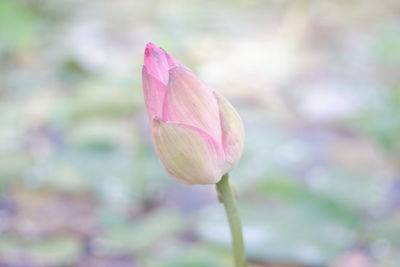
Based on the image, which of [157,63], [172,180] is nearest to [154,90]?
[157,63]

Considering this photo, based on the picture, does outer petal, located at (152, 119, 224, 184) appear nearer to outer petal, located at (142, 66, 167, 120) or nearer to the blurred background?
outer petal, located at (142, 66, 167, 120)

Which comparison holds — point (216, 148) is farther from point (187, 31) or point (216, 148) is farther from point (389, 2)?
point (389, 2)

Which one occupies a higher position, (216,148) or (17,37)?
(17,37)

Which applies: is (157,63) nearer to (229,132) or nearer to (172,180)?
(229,132)

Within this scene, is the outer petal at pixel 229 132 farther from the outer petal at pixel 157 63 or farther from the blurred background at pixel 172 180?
the blurred background at pixel 172 180

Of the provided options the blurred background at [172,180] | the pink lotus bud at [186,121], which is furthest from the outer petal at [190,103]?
the blurred background at [172,180]

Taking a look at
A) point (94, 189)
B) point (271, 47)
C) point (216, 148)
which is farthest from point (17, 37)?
point (216, 148)

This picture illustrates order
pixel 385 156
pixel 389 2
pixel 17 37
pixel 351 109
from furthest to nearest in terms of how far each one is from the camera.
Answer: pixel 389 2
pixel 17 37
pixel 351 109
pixel 385 156
